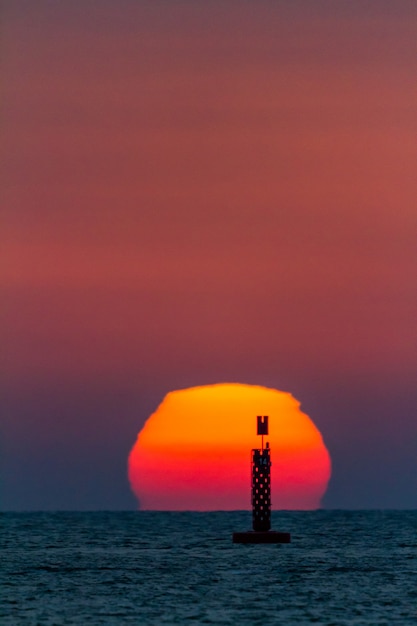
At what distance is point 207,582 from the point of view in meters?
68.6

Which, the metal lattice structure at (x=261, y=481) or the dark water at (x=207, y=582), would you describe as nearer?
the dark water at (x=207, y=582)

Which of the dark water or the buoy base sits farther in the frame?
the buoy base

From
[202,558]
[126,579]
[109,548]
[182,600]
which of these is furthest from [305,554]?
[182,600]

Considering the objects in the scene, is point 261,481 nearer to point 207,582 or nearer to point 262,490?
point 262,490

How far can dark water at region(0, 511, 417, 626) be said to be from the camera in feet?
178

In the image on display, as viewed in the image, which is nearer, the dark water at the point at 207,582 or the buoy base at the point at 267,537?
the dark water at the point at 207,582

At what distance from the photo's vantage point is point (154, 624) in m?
51.4

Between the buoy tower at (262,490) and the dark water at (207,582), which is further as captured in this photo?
the buoy tower at (262,490)

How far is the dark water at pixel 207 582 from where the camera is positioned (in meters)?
54.2

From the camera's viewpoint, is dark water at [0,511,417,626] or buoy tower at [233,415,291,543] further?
buoy tower at [233,415,291,543]

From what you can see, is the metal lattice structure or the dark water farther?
the metal lattice structure

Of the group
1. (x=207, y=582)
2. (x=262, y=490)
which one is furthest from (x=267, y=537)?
(x=207, y=582)

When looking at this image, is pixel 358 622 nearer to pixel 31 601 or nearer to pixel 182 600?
pixel 182 600

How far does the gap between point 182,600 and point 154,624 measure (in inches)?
344
